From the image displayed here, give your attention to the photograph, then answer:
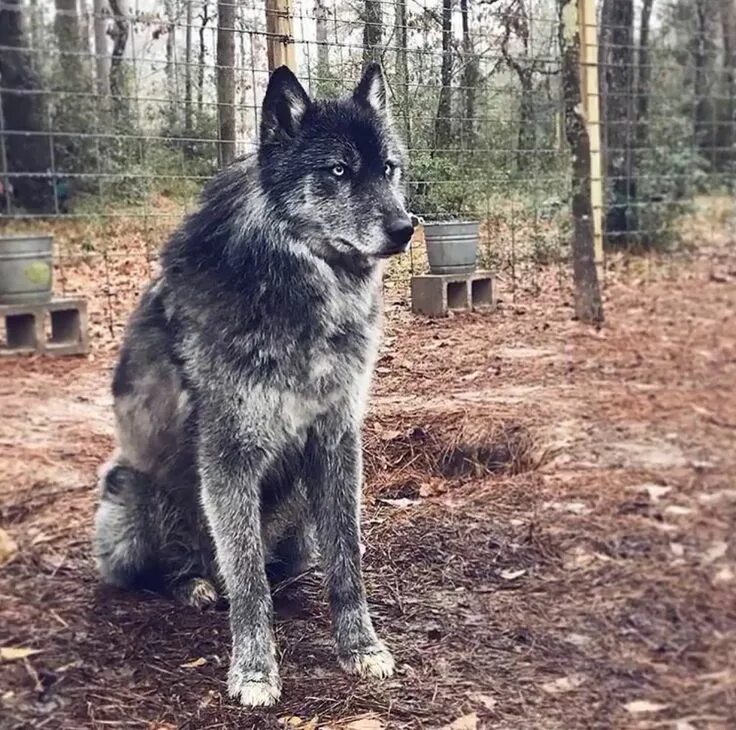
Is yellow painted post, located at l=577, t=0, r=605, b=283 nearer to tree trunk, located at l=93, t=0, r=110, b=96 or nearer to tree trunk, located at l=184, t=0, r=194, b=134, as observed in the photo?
tree trunk, located at l=184, t=0, r=194, b=134

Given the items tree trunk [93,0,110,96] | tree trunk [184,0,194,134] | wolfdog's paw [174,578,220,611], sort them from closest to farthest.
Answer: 1. tree trunk [93,0,110,96]
2. tree trunk [184,0,194,134]
3. wolfdog's paw [174,578,220,611]

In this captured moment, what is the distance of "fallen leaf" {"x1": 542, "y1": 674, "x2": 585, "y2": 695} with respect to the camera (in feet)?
8.77

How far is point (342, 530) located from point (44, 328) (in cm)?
103

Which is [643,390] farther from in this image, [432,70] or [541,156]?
[432,70]

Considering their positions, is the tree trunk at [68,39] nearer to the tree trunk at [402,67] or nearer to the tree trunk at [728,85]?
the tree trunk at [402,67]

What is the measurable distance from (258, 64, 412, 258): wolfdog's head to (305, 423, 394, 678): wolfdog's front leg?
0.60 m

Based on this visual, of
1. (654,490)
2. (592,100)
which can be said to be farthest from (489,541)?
(592,100)

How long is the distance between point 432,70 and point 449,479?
117 centimetres

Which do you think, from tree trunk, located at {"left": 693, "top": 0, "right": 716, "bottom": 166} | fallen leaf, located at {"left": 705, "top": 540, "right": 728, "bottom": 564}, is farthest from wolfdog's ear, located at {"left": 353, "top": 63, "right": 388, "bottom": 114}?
fallen leaf, located at {"left": 705, "top": 540, "right": 728, "bottom": 564}

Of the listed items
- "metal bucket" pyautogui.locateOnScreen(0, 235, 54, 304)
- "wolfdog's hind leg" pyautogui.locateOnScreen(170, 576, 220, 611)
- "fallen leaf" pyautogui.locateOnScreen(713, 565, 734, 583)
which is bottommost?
"wolfdog's hind leg" pyautogui.locateOnScreen(170, 576, 220, 611)

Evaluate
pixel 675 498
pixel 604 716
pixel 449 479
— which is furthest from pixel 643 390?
pixel 604 716

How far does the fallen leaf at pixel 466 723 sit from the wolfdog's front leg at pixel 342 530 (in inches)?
10.7

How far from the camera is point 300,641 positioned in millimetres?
2971

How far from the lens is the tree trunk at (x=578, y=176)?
277cm
